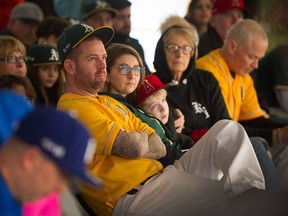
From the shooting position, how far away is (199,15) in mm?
6254

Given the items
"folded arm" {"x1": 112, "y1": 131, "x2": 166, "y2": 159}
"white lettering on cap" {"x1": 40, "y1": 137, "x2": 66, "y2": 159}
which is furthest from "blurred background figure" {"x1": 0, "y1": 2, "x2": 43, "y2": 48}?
"white lettering on cap" {"x1": 40, "y1": 137, "x2": 66, "y2": 159}

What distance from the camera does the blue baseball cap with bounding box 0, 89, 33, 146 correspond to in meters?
1.76

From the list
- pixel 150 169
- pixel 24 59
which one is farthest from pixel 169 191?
pixel 24 59

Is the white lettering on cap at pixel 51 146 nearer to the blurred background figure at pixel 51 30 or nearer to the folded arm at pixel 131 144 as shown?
the folded arm at pixel 131 144

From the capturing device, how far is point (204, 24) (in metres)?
6.26

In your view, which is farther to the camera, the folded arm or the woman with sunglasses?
the woman with sunglasses

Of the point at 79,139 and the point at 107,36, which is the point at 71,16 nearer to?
the point at 107,36

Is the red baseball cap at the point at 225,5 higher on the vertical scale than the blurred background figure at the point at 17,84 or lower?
higher

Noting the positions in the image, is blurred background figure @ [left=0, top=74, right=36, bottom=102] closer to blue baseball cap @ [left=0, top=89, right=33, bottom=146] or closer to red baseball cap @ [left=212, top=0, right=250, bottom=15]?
blue baseball cap @ [left=0, top=89, right=33, bottom=146]

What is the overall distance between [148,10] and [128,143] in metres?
4.73

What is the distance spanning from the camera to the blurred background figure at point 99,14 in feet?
16.9

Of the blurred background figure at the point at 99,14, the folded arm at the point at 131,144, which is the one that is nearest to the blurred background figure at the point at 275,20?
the blurred background figure at the point at 99,14

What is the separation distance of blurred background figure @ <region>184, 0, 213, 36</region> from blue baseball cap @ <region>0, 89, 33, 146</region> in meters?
4.54

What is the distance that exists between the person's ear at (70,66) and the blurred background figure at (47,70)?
1012 millimetres
